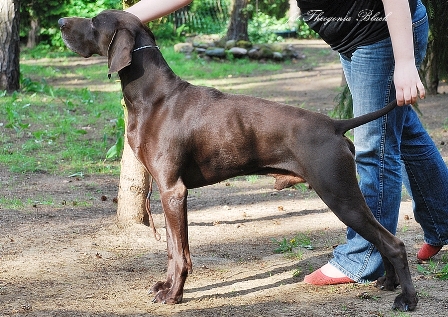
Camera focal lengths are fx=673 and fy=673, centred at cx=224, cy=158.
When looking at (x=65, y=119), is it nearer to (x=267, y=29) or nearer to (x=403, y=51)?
(x=403, y=51)

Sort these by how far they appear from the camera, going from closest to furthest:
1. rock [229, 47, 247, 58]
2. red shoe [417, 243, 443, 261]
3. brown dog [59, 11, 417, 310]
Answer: brown dog [59, 11, 417, 310]
red shoe [417, 243, 443, 261]
rock [229, 47, 247, 58]

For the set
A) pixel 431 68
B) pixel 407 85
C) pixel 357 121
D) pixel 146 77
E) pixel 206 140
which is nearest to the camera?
pixel 407 85

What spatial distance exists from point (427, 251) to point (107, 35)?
264cm

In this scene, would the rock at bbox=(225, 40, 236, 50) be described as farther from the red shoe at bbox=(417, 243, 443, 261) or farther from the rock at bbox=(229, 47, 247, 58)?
the red shoe at bbox=(417, 243, 443, 261)

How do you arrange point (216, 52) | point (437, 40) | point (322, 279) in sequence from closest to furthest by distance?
point (322, 279)
point (437, 40)
point (216, 52)

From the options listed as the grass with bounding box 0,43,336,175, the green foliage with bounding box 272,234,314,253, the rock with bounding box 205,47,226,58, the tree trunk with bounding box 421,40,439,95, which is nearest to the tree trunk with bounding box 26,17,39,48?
the grass with bounding box 0,43,336,175

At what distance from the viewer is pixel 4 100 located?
11875 millimetres

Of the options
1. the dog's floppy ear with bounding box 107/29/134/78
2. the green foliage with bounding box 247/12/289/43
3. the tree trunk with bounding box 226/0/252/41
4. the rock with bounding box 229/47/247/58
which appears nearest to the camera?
the dog's floppy ear with bounding box 107/29/134/78

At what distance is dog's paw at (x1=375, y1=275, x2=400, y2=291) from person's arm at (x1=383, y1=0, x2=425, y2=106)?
1.19 meters

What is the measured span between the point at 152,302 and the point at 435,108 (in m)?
9.07

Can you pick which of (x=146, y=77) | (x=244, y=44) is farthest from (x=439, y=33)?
(x=244, y=44)

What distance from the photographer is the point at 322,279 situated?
434cm

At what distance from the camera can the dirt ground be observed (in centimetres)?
395

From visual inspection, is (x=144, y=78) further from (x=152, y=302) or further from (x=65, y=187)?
(x=65, y=187)
